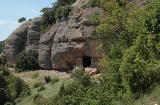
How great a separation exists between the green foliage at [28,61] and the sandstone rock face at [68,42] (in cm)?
187

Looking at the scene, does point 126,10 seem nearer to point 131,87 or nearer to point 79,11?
point 131,87

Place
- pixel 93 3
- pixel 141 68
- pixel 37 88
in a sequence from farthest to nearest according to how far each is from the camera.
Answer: pixel 93 3, pixel 37 88, pixel 141 68

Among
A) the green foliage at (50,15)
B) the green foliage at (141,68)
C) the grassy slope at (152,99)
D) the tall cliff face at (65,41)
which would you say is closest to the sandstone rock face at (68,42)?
the tall cliff face at (65,41)

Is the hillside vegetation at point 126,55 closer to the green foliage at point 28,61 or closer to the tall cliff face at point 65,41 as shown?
the tall cliff face at point 65,41

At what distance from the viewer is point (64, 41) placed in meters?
32.9

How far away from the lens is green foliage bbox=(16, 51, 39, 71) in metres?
38.9

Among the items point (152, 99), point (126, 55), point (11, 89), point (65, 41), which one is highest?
point (65, 41)

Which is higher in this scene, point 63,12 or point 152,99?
point 63,12

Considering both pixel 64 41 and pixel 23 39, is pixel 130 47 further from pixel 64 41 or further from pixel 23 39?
pixel 23 39

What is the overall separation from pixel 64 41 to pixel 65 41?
165 mm

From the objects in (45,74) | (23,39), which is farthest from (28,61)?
(23,39)

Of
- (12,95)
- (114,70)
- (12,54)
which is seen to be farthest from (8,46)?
(114,70)

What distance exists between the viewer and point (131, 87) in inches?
484

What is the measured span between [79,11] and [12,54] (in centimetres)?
1368
